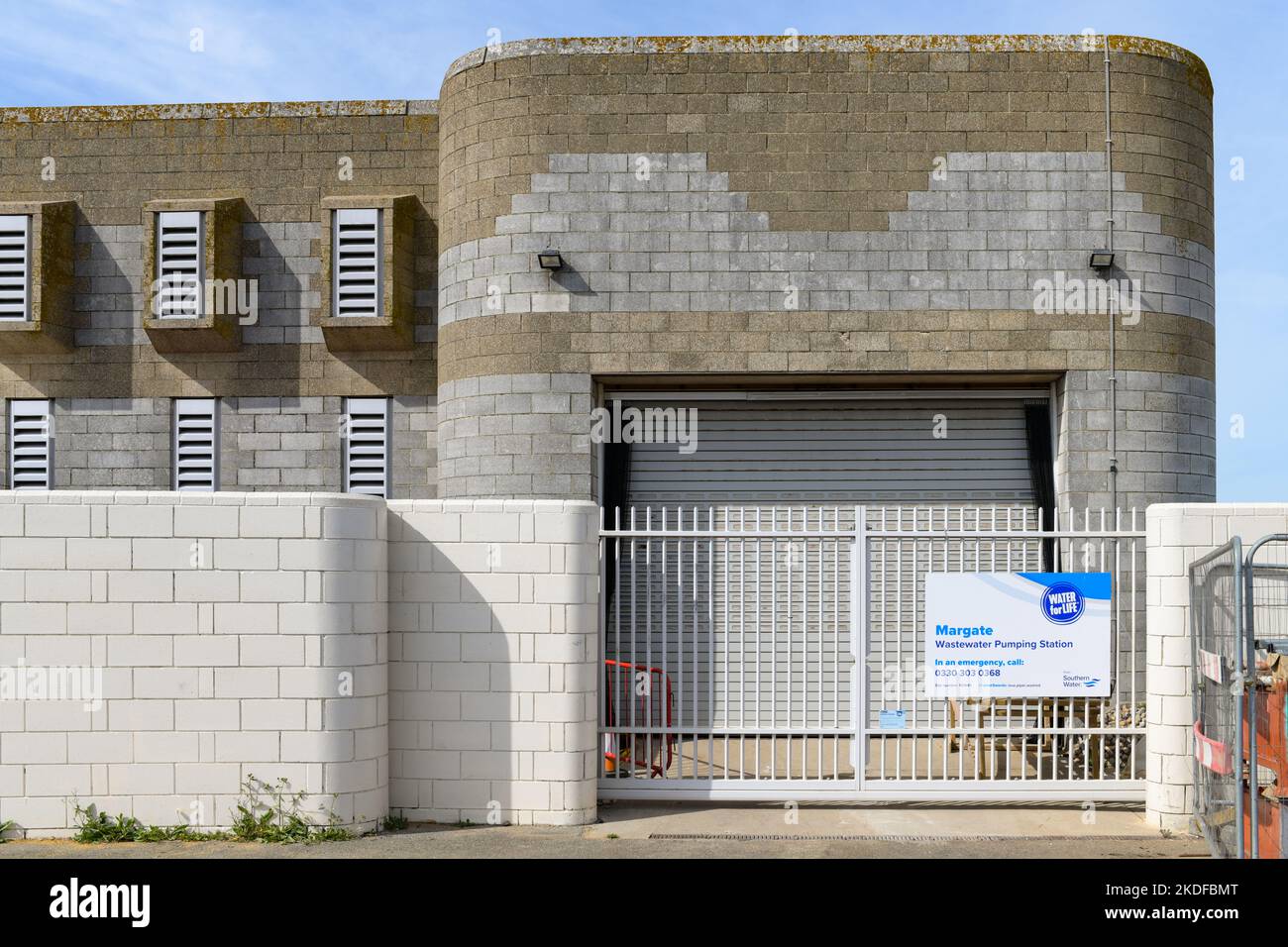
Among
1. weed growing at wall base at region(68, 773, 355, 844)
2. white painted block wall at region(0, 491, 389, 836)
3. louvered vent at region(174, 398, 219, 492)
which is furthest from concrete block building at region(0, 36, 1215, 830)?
weed growing at wall base at region(68, 773, 355, 844)

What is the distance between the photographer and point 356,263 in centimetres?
1441

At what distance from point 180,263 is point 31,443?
2.91 meters

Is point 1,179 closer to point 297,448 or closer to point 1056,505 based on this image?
point 297,448

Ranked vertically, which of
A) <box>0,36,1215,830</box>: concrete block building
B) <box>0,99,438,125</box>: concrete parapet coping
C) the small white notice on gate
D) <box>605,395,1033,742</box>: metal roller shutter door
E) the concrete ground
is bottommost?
the concrete ground

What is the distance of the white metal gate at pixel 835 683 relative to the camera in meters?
9.98

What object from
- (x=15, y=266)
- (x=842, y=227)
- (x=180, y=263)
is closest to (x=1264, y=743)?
(x=842, y=227)

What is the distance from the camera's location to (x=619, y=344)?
1302cm

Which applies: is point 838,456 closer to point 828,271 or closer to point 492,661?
point 828,271

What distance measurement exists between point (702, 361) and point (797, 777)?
4.60 metres

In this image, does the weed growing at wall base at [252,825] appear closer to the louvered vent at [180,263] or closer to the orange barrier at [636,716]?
the orange barrier at [636,716]

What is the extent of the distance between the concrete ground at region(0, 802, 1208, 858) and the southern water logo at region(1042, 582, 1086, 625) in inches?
62.1

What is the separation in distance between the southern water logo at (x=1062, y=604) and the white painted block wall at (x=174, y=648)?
5510mm

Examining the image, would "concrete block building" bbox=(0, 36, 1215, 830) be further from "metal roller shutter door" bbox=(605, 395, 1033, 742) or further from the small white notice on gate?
the small white notice on gate

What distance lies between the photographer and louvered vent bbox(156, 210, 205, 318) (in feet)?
47.6
